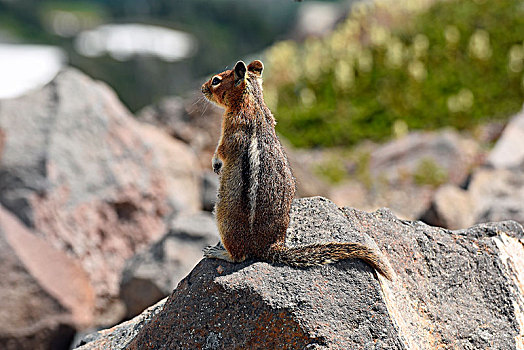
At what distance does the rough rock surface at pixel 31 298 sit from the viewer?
6730 mm

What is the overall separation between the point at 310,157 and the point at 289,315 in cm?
948

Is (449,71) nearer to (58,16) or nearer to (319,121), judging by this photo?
(319,121)

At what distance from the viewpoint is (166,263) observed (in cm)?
683

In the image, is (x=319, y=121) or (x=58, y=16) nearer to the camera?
(x=319, y=121)

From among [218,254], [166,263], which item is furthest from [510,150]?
[218,254]

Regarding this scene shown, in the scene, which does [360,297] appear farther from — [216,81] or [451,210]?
[451,210]

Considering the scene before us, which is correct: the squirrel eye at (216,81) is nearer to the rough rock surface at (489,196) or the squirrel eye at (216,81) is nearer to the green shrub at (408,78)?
the rough rock surface at (489,196)

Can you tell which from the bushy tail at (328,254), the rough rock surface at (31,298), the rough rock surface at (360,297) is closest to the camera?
the rough rock surface at (360,297)

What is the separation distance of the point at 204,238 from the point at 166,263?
19.1 inches

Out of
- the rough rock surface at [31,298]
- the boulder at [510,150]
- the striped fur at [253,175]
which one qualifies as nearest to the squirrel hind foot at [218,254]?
the striped fur at [253,175]

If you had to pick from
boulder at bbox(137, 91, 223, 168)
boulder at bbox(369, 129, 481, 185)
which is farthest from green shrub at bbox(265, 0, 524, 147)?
boulder at bbox(137, 91, 223, 168)

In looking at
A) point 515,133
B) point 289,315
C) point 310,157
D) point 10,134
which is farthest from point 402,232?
point 310,157

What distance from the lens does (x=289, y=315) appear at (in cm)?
337

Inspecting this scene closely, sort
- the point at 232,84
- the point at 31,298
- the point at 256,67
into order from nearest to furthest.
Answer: the point at 232,84
the point at 256,67
the point at 31,298
